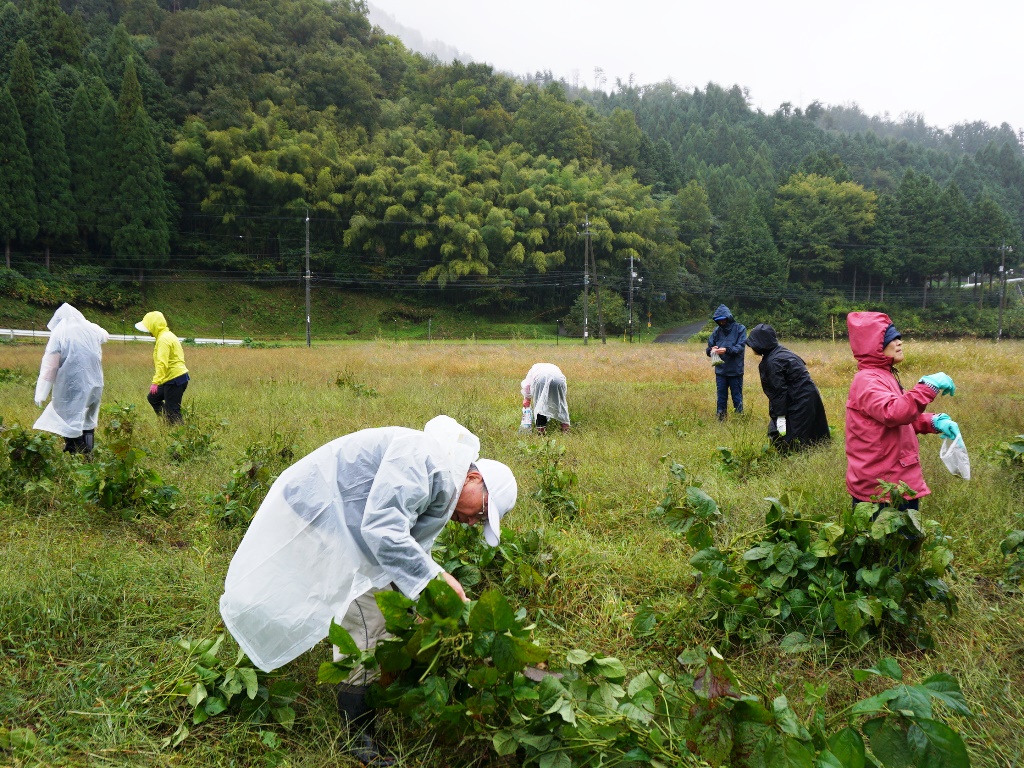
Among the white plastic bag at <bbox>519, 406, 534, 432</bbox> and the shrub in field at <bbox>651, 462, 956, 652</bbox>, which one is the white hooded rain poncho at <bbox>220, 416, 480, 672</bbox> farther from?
the white plastic bag at <bbox>519, 406, 534, 432</bbox>

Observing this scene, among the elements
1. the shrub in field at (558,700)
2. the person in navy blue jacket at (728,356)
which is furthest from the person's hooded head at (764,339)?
the shrub in field at (558,700)

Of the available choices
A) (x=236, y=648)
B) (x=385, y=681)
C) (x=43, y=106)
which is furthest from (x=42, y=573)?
(x=43, y=106)

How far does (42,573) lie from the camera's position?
3.39m

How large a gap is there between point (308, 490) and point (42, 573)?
6.89 ft

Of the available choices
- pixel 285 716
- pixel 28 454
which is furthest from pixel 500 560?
pixel 28 454

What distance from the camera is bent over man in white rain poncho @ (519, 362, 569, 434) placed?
771 cm

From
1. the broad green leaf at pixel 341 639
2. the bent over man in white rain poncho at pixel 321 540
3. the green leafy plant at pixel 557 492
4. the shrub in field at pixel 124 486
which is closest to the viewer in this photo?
the broad green leaf at pixel 341 639

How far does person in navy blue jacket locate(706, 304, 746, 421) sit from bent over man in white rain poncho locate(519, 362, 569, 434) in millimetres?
2210

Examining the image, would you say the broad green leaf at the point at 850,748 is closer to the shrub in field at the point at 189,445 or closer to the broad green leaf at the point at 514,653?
the broad green leaf at the point at 514,653

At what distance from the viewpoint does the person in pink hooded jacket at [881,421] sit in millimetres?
3463

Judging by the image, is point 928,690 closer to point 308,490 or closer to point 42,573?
point 308,490

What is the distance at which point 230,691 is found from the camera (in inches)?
96.5

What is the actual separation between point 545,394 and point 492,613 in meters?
5.78

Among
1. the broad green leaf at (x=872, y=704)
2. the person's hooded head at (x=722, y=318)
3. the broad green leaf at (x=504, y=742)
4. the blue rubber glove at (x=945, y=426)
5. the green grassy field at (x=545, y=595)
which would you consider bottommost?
the green grassy field at (x=545, y=595)
